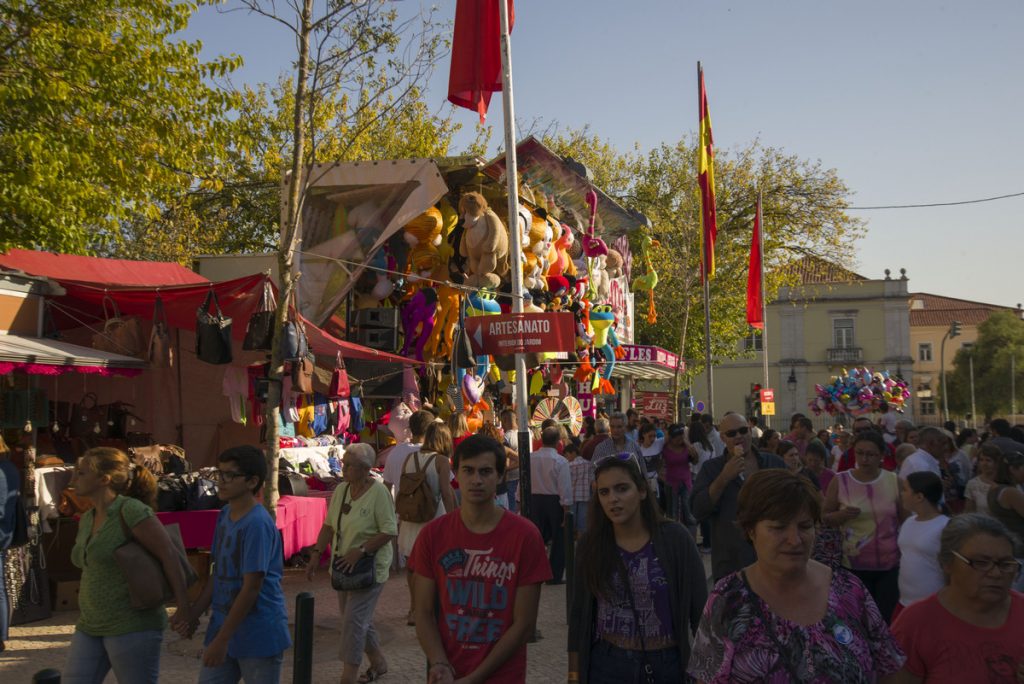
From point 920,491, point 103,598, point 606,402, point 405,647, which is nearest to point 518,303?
point 405,647

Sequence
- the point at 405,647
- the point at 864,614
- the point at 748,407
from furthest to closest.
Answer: the point at 748,407
the point at 405,647
the point at 864,614

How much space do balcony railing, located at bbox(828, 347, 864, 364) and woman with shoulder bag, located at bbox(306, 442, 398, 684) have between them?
6709 centimetres

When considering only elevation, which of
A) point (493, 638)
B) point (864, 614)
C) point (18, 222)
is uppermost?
point (18, 222)

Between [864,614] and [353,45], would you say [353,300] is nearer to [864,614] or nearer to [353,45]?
[353,45]

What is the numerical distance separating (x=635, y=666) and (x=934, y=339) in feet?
268

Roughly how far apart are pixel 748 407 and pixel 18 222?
210ft

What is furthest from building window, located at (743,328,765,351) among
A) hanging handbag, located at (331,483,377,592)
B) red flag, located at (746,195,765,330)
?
hanging handbag, located at (331,483,377,592)

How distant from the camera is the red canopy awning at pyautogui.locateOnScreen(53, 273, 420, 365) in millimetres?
11797

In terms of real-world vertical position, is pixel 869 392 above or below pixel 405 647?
above

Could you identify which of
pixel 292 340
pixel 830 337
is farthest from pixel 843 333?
pixel 292 340

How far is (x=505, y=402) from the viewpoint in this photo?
2127cm

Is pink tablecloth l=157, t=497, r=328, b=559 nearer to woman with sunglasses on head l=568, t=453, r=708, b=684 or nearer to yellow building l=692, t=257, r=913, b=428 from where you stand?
woman with sunglasses on head l=568, t=453, r=708, b=684

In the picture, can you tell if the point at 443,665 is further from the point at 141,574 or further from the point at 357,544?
the point at 357,544

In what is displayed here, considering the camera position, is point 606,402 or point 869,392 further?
point 606,402
